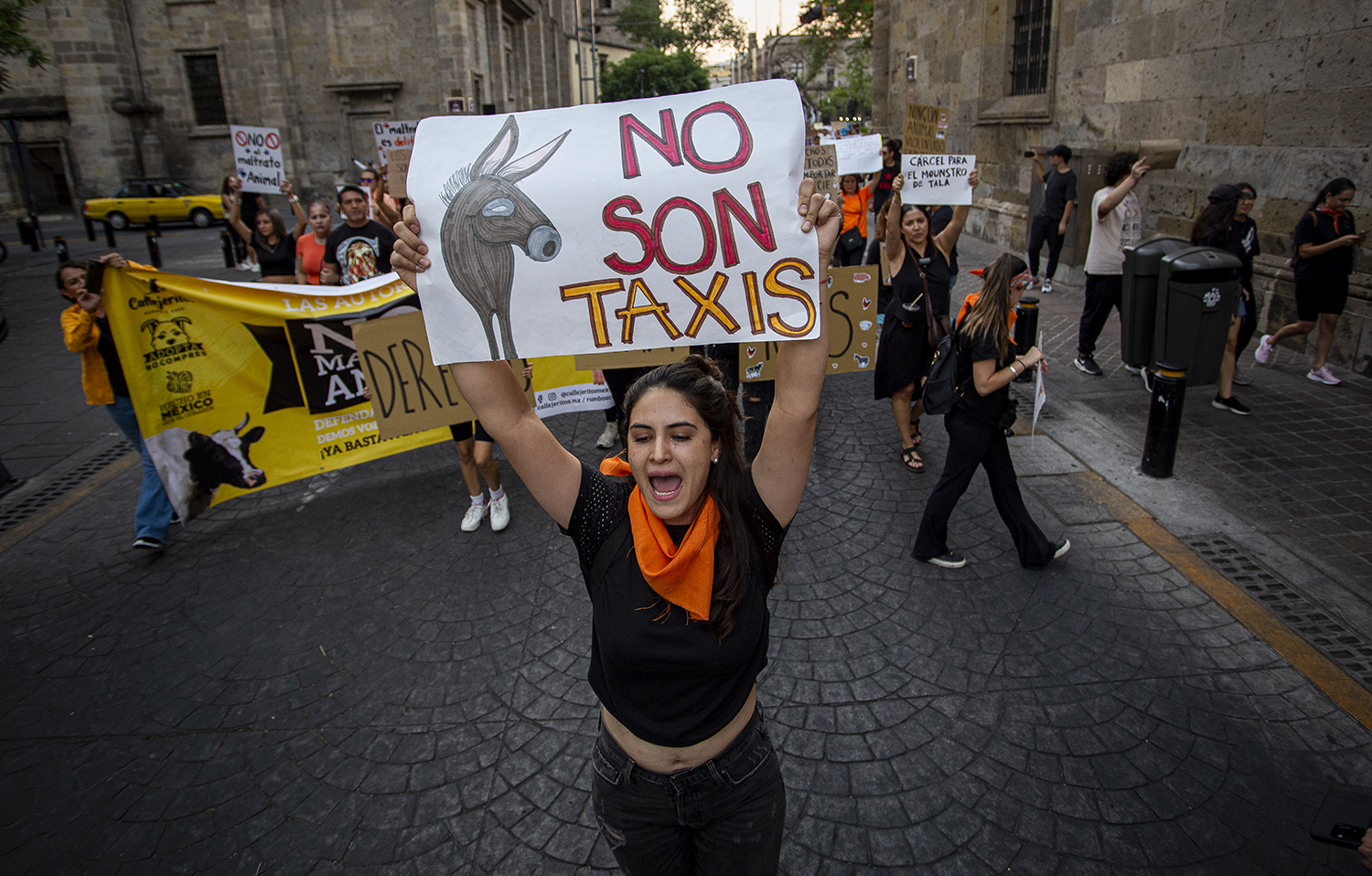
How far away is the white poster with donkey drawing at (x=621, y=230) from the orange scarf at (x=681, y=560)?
470mm

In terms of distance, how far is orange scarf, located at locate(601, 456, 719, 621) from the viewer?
1.91 metres

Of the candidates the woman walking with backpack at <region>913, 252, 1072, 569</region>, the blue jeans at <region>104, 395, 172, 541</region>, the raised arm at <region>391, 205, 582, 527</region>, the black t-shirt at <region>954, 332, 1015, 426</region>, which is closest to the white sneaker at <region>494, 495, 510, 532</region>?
the blue jeans at <region>104, 395, 172, 541</region>

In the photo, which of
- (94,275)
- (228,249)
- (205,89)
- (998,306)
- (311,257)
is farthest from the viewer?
(205,89)

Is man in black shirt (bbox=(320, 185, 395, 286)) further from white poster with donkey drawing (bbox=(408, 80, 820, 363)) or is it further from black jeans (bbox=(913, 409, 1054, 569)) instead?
white poster with donkey drawing (bbox=(408, 80, 820, 363))

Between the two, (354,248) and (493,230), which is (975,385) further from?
(354,248)

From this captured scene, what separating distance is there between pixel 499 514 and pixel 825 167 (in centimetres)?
363

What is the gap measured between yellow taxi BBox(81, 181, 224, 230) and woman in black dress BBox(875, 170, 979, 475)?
974 inches

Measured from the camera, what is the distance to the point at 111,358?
5.29 m

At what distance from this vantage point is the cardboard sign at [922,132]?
22.6 ft

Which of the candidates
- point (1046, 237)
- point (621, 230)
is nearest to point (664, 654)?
point (621, 230)

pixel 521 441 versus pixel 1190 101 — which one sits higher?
pixel 1190 101

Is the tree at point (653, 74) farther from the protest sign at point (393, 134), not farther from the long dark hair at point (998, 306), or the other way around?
the long dark hair at point (998, 306)

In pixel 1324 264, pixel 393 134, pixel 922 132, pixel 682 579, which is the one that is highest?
pixel 393 134

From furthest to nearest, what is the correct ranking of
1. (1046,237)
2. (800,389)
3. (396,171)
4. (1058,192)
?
1. (1046,237)
2. (1058,192)
3. (396,171)
4. (800,389)
